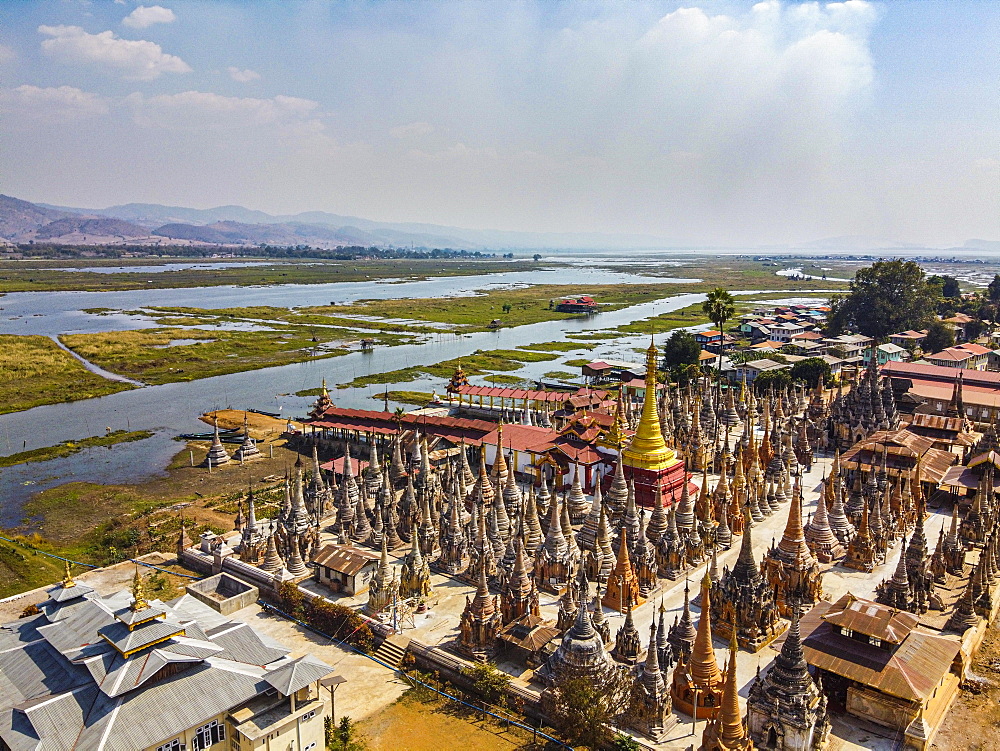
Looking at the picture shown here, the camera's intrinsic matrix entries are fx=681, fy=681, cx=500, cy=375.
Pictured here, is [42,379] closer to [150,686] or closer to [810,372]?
[150,686]

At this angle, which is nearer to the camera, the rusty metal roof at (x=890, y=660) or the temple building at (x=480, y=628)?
the rusty metal roof at (x=890, y=660)

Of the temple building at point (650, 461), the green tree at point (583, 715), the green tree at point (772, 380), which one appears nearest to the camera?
the green tree at point (583, 715)

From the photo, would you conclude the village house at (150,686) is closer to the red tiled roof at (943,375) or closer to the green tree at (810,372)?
the red tiled roof at (943,375)

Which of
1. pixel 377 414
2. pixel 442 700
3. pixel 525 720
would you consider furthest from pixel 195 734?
pixel 377 414

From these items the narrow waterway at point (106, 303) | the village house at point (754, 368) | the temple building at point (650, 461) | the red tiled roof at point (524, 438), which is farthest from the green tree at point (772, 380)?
the narrow waterway at point (106, 303)

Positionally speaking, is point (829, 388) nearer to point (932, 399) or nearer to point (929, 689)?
point (932, 399)
